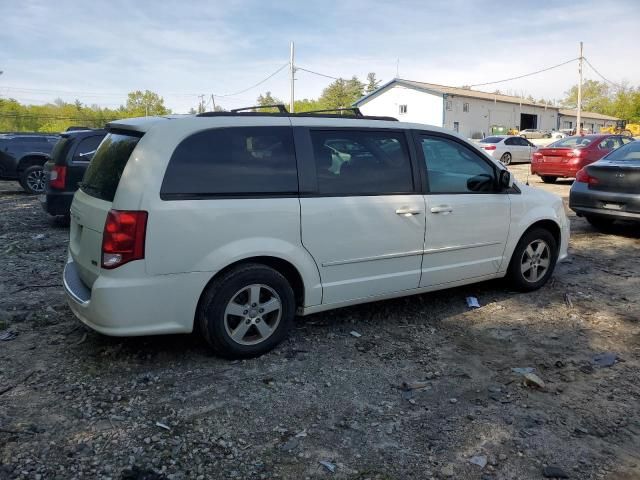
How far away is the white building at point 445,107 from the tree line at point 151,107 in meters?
12.5

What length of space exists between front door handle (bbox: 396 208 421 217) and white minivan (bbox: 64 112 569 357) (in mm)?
17

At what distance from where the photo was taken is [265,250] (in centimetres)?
379

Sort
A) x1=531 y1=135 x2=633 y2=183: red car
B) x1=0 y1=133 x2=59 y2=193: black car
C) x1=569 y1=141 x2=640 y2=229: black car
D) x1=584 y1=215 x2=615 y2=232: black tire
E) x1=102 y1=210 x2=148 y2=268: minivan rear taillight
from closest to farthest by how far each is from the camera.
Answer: x1=102 y1=210 x2=148 y2=268: minivan rear taillight → x1=569 y1=141 x2=640 y2=229: black car → x1=584 y1=215 x2=615 y2=232: black tire → x1=0 y1=133 x2=59 y2=193: black car → x1=531 y1=135 x2=633 y2=183: red car

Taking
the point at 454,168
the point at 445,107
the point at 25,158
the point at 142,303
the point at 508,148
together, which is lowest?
the point at 142,303

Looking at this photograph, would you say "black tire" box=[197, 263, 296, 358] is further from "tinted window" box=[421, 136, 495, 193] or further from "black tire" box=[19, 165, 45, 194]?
"black tire" box=[19, 165, 45, 194]

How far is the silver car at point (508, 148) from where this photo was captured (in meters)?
24.6

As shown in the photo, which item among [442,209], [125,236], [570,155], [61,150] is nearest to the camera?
[125,236]

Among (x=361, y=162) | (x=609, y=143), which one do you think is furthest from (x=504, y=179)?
(x=609, y=143)

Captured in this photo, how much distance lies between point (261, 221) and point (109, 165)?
1185 mm

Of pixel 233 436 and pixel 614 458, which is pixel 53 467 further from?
pixel 614 458

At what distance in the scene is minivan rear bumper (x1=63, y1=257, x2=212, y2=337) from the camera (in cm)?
347

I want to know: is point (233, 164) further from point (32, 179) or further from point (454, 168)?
point (32, 179)

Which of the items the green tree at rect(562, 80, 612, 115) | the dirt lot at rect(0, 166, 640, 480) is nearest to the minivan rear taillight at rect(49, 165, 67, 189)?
the dirt lot at rect(0, 166, 640, 480)

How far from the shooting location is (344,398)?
3.46m
